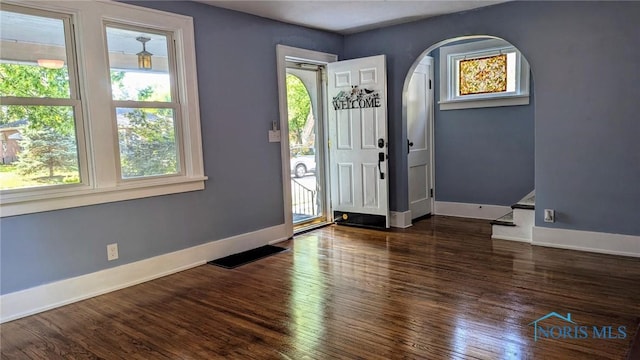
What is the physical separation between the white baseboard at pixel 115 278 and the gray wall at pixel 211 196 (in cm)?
5

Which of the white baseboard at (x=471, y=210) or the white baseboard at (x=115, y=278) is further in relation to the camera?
the white baseboard at (x=471, y=210)

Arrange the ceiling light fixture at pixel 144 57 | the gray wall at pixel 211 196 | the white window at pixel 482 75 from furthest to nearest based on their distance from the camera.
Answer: the white window at pixel 482 75
the ceiling light fixture at pixel 144 57
the gray wall at pixel 211 196

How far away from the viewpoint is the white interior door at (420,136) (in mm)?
5621

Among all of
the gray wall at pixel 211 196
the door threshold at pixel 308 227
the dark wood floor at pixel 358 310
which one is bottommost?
the dark wood floor at pixel 358 310

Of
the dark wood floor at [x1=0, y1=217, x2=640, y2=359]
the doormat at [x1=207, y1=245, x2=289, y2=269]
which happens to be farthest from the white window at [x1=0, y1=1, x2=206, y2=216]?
the dark wood floor at [x1=0, y1=217, x2=640, y2=359]

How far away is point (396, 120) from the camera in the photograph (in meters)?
5.26

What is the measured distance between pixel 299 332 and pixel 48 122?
2.34 meters

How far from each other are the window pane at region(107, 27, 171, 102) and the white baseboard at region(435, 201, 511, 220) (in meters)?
3.93

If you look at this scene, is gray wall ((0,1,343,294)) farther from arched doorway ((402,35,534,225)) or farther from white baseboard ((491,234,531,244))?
white baseboard ((491,234,531,244))

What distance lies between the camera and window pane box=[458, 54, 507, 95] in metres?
5.33

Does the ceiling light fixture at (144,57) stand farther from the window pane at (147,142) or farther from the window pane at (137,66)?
the window pane at (147,142)

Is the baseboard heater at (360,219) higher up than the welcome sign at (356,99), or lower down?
lower down

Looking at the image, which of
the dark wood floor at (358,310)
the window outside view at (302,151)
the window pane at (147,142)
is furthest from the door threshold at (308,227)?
the window pane at (147,142)

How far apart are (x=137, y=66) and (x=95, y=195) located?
114 centimetres
